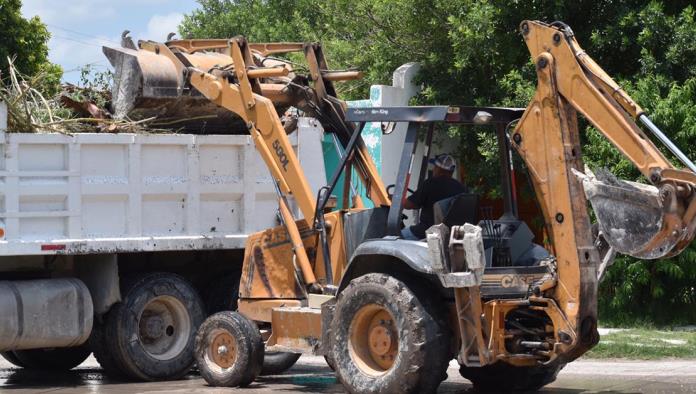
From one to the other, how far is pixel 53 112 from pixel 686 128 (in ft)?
24.0

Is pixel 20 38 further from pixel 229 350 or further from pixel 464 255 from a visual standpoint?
pixel 464 255

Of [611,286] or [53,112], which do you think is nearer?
[53,112]

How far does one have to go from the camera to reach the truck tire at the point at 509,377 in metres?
11.0

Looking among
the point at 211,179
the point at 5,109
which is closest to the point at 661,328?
the point at 211,179

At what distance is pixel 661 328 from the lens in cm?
1546

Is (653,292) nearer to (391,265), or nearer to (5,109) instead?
(391,265)

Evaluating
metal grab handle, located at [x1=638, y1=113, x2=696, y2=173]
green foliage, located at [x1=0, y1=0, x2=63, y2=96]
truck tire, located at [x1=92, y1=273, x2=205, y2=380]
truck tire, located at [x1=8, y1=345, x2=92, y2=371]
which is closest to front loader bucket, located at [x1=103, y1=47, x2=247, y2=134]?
truck tire, located at [x1=92, y1=273, x2=205, y2=380]

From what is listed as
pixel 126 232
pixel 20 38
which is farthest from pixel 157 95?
pixel 20 38

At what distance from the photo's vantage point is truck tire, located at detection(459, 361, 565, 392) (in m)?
11.0

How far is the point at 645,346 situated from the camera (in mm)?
13344

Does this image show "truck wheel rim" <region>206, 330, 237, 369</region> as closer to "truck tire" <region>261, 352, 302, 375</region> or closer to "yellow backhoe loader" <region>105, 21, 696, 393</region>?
"yellow backhoe loader" <region>105, 21, 696, 393</region>

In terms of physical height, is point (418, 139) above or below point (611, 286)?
above

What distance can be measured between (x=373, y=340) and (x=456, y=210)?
123 centimetres

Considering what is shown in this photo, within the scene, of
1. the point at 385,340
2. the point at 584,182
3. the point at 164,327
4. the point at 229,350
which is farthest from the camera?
the point at 164,327
